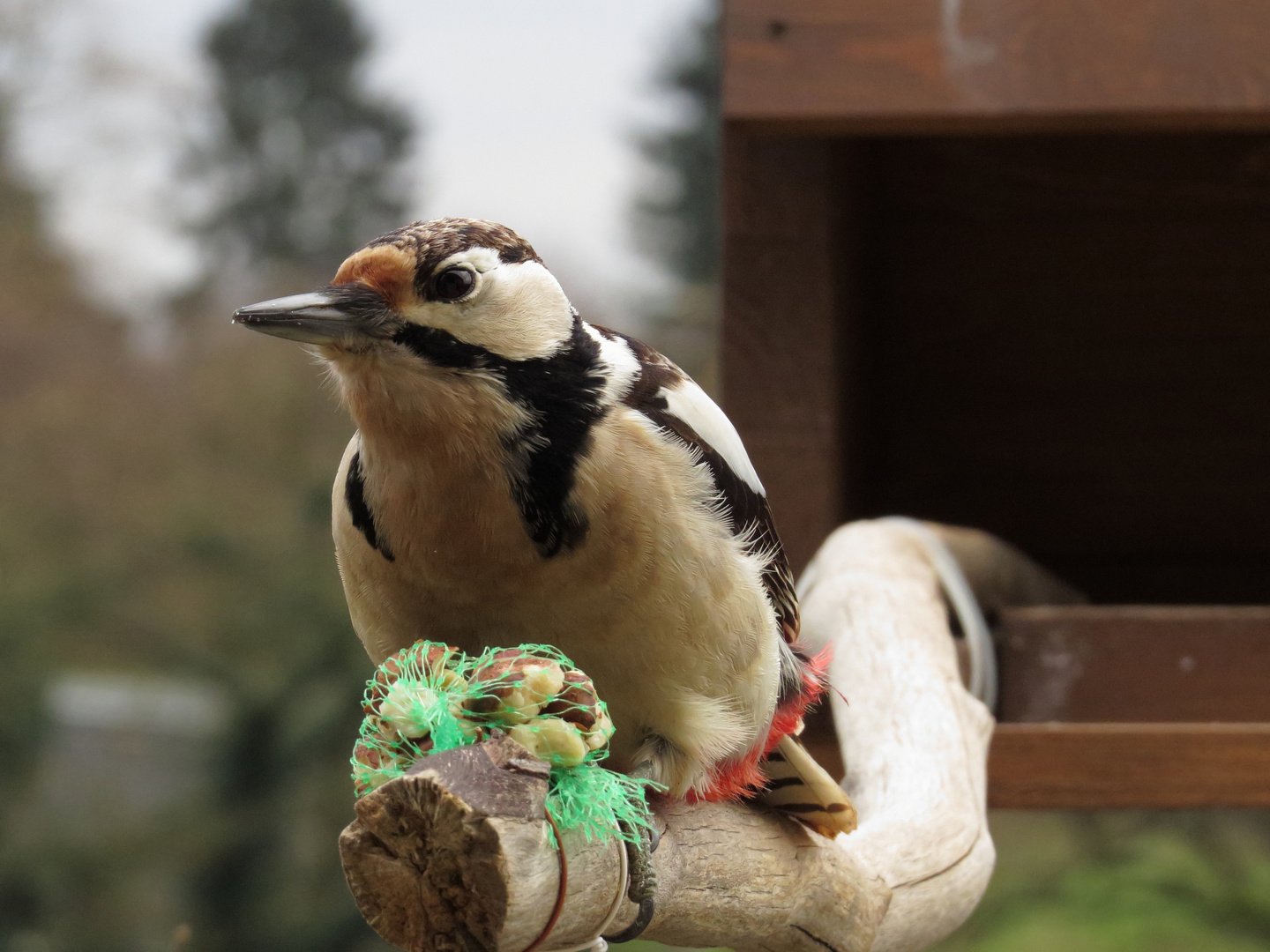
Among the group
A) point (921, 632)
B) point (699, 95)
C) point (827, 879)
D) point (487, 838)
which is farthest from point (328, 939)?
point (699, 95)

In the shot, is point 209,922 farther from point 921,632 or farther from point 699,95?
point 699,95

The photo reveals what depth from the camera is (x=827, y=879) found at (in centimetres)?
161

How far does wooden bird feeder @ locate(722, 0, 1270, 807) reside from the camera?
86.0 inches

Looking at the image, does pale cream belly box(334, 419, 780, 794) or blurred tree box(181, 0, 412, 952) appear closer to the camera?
pale cream belly box(334, 419, 780, 794)

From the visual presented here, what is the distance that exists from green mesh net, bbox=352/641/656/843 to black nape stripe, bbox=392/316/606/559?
17 centimetres

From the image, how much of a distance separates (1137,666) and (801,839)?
119 centimetres

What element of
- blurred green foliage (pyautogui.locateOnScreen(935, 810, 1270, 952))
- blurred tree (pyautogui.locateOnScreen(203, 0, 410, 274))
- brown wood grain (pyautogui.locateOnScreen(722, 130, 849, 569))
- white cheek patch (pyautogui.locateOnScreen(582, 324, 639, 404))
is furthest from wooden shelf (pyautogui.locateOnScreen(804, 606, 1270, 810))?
blurred tree (pyautogui.locateOnScreen(203, 0, 410, 274))

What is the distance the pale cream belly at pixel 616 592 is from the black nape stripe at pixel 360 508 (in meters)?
0.01

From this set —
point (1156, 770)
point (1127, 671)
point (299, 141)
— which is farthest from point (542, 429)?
point (299, 141)

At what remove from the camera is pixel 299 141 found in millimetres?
9820

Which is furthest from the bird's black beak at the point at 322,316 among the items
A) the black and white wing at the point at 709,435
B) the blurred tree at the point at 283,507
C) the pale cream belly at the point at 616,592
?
the blurred tree at the point at 283,507

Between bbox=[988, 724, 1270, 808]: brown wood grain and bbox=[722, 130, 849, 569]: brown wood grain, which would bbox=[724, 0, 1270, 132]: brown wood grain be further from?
bbox=[988, 724, 1270, 808]: brown wood grain

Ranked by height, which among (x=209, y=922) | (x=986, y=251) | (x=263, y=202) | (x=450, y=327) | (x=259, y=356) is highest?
(x=450, y=327)

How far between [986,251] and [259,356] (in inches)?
208
